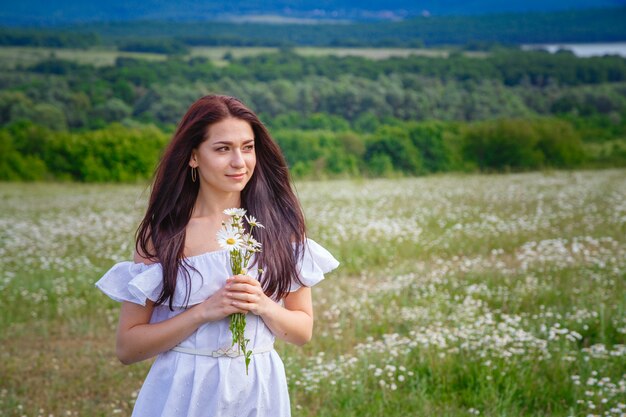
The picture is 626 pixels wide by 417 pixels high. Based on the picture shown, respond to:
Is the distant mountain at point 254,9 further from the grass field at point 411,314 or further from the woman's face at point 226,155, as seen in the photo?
the woman's face at point 226,155

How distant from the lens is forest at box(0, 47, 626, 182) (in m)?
30.2

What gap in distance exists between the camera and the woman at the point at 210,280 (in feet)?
8.88

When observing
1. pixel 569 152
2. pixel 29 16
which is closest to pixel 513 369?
pixel 569 152

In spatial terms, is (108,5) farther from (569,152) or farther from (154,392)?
(154,392)

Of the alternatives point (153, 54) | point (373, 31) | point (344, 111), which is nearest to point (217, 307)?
point (344, 111)

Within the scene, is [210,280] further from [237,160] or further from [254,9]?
[254,9]

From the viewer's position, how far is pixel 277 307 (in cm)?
273

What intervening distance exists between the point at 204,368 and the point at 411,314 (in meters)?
4.61

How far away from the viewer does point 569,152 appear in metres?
29.7

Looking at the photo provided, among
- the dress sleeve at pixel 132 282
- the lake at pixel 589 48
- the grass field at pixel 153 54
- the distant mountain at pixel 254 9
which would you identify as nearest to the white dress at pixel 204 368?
the dress sleeve at pixel 132 282

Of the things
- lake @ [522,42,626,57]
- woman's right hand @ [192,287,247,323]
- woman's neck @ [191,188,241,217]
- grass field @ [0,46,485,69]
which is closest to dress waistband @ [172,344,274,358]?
woman's right hand @ [192,287,247,323]

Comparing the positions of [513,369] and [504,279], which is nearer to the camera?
[513,369]

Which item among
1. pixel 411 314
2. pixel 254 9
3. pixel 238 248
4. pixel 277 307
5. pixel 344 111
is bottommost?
pixel 344 111

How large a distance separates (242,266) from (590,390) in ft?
10.9
